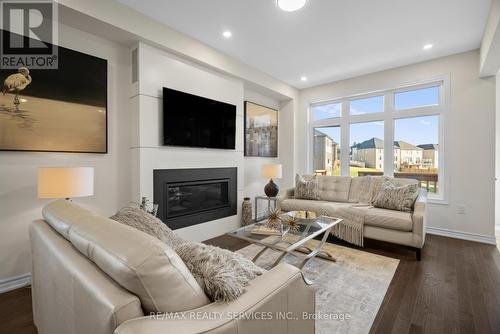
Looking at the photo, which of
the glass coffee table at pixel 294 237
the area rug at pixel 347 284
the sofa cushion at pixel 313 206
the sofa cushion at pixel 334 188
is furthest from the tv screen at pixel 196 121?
the sofa cushion at pixel 334 188

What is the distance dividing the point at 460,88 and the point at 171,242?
448 centimetres

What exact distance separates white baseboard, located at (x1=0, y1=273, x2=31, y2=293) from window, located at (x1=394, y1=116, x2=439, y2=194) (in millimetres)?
5186

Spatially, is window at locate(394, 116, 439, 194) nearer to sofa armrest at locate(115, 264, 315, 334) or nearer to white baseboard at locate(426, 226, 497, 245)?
white baseboard at locate(426, 226, 497, 245)

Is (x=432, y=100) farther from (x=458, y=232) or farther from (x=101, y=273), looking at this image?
(x=101, y=273)

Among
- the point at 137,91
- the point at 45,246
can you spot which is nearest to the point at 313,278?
the point at 45,246

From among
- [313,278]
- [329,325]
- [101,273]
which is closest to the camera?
[101,273]

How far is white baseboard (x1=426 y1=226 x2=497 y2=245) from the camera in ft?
10.8

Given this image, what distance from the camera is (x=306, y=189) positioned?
159 inches

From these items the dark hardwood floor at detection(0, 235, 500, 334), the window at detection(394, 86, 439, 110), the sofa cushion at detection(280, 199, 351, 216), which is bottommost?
the dark hardwood floor at detection(0, 235, 500, 334)

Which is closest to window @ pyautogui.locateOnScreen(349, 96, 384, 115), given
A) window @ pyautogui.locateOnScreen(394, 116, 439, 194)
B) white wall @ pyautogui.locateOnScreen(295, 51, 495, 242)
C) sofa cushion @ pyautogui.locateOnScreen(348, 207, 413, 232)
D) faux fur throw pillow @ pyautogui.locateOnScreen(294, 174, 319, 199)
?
window @ pyautogui.locateOnScreen(394, 116, 439, 194)

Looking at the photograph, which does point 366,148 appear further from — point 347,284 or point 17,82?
point 17,82

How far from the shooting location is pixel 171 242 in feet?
4.82

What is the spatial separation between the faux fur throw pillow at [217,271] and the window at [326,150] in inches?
167

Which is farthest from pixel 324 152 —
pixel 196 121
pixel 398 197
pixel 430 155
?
pixel 196 121
